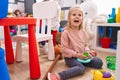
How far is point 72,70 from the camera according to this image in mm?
1010

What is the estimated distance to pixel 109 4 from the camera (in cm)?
206

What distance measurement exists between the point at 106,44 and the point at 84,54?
2.47 ft

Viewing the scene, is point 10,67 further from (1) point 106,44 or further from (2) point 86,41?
(1) point 106,44

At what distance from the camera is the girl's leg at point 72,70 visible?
0.96m

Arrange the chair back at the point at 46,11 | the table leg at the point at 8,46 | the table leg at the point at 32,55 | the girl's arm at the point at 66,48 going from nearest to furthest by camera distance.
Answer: the table leg at the point at 32,55 → the girl's arm at the point at 66,48 → the table leg at the point at 8,46 → the chair back at the point at 46,11

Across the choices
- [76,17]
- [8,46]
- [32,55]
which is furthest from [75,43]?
[8,46]

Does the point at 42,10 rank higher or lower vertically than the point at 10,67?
higher

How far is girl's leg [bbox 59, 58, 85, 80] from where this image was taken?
3.17ft

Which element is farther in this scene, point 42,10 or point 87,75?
point 42,10

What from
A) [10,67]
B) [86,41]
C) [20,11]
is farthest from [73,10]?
[20,11]

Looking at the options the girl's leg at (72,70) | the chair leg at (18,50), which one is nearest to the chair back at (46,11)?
the chair leg at (18,50)

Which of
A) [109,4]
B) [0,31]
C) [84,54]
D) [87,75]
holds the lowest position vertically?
[87,75]

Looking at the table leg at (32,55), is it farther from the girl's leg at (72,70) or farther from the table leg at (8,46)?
the table leg at (8,46)

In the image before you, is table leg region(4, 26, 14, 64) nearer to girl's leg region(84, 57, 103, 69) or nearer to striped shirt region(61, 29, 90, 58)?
striped shirt region(61, 29, 90, 58)
